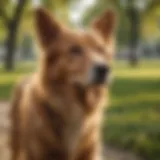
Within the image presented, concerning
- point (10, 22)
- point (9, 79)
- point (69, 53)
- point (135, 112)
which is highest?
point (10, 22)

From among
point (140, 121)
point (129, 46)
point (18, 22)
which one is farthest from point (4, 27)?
point (140, 121)

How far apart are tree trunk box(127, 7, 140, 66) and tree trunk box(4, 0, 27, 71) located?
481 mm

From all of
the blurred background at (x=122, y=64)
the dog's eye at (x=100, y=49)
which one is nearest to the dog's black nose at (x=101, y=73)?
the dog's eye at (x=100, y=49)

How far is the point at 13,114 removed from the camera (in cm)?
178

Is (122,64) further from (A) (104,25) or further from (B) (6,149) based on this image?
(B) (6,149)

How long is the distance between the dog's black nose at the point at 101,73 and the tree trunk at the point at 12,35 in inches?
26.1

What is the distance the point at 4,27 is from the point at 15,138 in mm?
503

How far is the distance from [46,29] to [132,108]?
78cm

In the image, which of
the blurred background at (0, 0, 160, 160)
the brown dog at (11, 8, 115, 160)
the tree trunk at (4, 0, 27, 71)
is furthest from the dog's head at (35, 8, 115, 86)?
the tree trunk at (4, 0, 27, 71)

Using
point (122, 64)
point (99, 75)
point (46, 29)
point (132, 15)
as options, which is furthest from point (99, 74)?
point (132, 15)

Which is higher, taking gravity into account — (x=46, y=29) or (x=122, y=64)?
(x=46, y=29)

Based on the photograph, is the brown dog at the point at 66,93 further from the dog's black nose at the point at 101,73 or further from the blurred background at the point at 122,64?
the blurred background at the point at 122,64

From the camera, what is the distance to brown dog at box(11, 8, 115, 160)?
4.80 ft

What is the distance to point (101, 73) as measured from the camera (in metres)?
1.40
